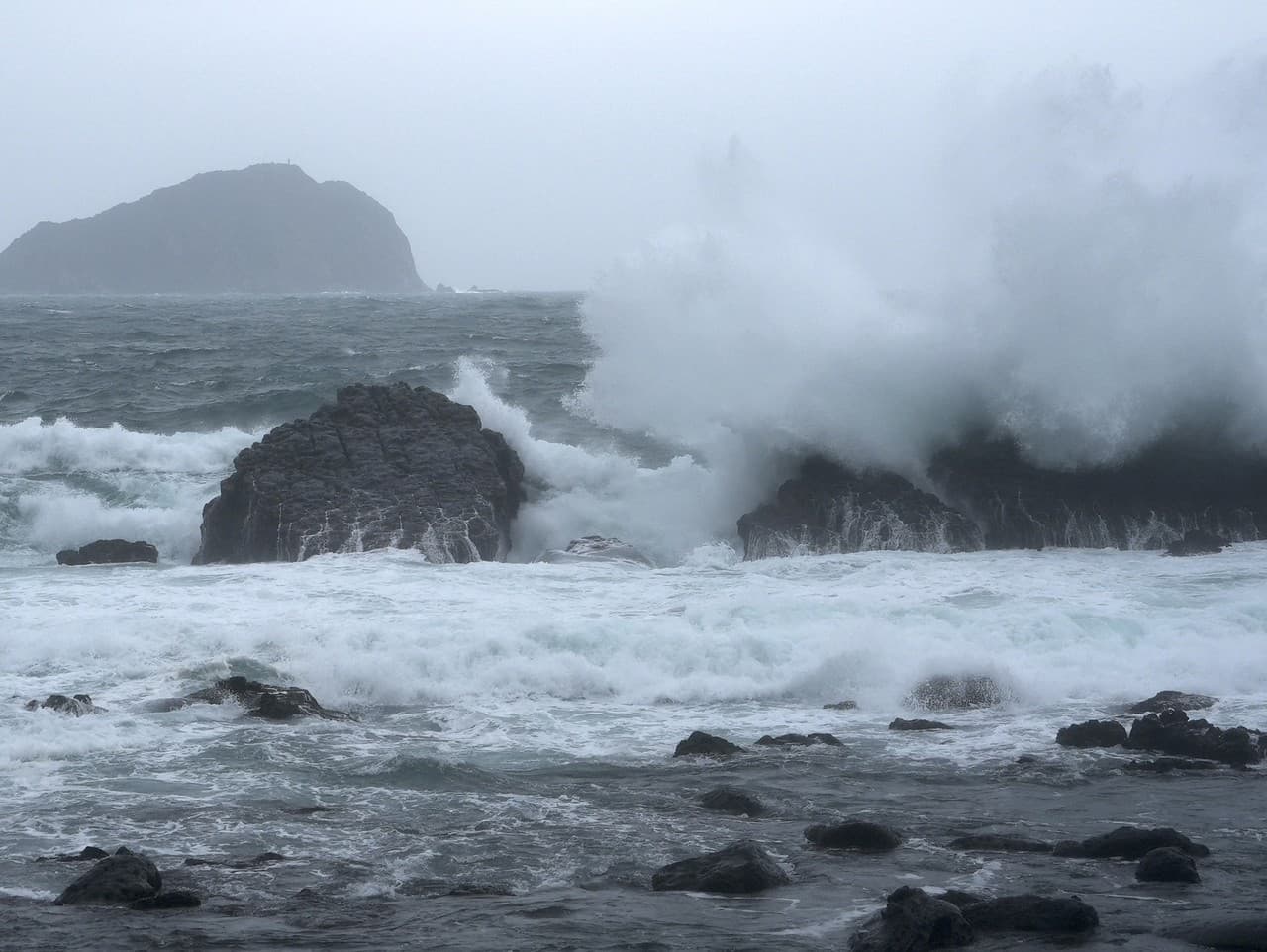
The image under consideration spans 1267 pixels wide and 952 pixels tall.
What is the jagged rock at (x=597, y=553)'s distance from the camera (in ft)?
65.4

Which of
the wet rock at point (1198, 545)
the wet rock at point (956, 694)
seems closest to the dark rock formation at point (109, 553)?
the wet rock at point (956, 694)

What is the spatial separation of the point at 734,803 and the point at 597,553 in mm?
10604

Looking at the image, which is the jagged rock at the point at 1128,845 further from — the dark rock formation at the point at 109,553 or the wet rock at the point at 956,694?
the dark rock formation at the point at 109,553

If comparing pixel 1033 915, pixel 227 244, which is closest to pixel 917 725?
pixel 1033 915

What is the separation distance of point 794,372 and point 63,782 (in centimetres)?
1433

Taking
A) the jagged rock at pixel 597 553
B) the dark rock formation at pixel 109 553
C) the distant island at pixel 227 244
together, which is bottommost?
the jagged rock at pixel 597 553

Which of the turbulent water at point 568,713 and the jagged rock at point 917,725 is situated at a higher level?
the turbulent water at point 568,713

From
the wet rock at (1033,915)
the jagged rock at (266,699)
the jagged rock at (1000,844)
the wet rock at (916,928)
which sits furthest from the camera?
the jagged rock at (266,699)

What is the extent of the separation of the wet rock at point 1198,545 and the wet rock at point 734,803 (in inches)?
438

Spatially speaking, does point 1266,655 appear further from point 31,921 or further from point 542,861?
point 31,921

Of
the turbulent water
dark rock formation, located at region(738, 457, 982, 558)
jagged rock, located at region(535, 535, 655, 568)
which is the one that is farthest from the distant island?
dark rock formation, located at region(738, 457, 982, 558)

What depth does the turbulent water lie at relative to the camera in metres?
7.78

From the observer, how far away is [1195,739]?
11.1 metres

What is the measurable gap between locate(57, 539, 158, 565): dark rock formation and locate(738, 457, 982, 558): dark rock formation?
28.3 ft
